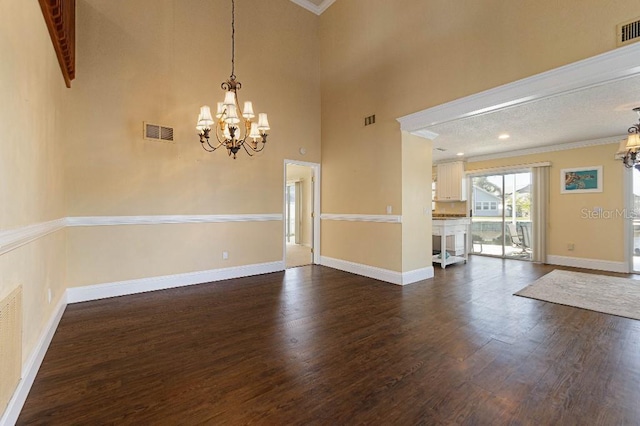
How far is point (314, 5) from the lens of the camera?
608 cm

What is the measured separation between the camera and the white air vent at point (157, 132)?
417 cm

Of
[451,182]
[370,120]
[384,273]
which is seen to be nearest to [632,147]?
[370,120]

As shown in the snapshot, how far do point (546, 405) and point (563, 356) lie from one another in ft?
2.84

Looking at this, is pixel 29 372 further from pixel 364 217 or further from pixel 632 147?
pixel 632 147

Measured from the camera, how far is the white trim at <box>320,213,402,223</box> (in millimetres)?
4744

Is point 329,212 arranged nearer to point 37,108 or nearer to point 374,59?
point 374,59

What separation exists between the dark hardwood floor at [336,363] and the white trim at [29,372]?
2.7 inches

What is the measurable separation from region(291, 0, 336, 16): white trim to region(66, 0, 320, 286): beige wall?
0.52 ft

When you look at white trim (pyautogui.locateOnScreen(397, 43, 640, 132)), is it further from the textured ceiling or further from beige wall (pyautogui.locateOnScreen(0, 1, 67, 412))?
beige wall (pyautogui.locateOnScreen(0, 1, 67, 412))

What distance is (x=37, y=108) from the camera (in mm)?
2203

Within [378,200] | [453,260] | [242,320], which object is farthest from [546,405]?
[453,260]

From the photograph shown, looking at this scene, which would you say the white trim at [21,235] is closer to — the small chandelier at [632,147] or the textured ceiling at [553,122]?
the textured ceiling at [553,122]

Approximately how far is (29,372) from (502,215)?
8.59m

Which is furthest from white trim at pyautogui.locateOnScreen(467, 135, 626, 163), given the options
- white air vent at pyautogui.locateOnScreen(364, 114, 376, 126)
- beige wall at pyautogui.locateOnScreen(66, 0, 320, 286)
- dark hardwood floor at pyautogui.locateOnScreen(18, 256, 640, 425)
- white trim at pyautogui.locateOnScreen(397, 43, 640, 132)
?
beige wall at pyautogui.locateOnScreen(66, 0, 320, 286)
